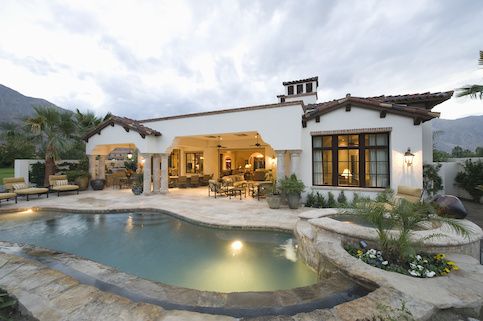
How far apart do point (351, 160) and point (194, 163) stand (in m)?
14.2

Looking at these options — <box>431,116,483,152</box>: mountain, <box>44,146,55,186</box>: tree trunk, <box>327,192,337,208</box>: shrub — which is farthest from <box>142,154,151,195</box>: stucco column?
<box>431,116,483,152</box>: mountain

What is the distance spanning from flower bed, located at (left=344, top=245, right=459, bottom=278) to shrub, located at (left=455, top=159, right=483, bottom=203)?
988 cm

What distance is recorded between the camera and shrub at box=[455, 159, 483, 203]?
10.2m

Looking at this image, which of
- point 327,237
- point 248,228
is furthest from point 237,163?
point 327,237

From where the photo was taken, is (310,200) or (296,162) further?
(296,162)

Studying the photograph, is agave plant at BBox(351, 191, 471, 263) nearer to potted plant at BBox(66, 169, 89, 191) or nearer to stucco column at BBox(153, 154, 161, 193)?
stucco column at BBox(153, 154, 161, 193)

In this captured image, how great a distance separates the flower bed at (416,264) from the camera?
3.48 m

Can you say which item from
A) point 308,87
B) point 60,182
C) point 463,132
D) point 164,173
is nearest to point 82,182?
point 60,182

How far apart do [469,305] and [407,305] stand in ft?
2.80

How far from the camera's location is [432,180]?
9602mm

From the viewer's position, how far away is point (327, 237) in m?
4.86

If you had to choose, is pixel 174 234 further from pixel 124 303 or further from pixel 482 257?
pixel 482 257

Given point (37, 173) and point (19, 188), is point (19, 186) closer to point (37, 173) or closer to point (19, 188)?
point (19, 188)

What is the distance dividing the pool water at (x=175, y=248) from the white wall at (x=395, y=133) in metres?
5.77
